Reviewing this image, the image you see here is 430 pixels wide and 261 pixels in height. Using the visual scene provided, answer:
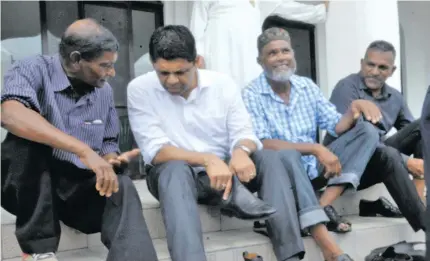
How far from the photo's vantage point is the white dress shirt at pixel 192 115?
246cm

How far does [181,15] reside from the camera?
4.81 meters

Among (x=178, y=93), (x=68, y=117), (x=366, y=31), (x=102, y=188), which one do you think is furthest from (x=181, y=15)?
(x=102, y=188)

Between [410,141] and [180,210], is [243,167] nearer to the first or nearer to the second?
[180,210]

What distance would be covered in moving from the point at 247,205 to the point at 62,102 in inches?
33.3

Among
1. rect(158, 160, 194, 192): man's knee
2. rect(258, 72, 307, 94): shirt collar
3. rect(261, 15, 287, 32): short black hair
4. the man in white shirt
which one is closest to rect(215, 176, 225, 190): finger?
the man in white shirt

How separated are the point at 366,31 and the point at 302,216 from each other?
8.95 feet

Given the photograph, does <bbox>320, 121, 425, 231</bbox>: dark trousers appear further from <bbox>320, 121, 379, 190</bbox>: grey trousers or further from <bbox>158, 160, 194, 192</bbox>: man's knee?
<bbox>158, 160, 194, 192</bbox>: man's knee

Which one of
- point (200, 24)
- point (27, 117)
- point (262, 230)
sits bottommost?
point (262, 230)

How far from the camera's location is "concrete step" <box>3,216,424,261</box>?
240 cm

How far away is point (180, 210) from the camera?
207 centimetres

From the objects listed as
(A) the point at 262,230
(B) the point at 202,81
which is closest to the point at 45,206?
(B) the point at 202,81

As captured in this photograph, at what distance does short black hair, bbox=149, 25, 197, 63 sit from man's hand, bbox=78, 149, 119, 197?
23.3 inches

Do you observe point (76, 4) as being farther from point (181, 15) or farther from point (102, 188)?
point (102, 188)

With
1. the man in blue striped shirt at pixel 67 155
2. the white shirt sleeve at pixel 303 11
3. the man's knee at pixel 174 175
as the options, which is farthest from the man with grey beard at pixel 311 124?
the white shirt sleeve at pixel 303 11
